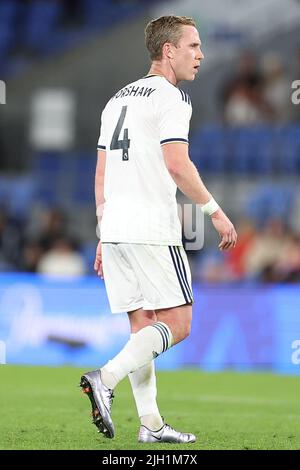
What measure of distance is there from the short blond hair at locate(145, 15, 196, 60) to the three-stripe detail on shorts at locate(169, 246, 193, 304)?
0.97 meters

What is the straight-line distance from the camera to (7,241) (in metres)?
13.6

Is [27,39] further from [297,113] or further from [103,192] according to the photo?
[103,192]

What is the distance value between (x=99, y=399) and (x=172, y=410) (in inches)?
78.9

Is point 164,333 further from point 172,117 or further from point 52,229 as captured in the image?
point 52,229

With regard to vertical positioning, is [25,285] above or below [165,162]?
below

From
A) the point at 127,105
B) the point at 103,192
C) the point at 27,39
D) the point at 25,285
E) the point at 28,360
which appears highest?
the point at 27,39

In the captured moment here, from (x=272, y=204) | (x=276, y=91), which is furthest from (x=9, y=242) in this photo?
(x=276, y=91)

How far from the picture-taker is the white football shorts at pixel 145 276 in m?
5.69

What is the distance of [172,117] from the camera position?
5.59m

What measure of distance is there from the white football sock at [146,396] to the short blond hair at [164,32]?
144 cm
